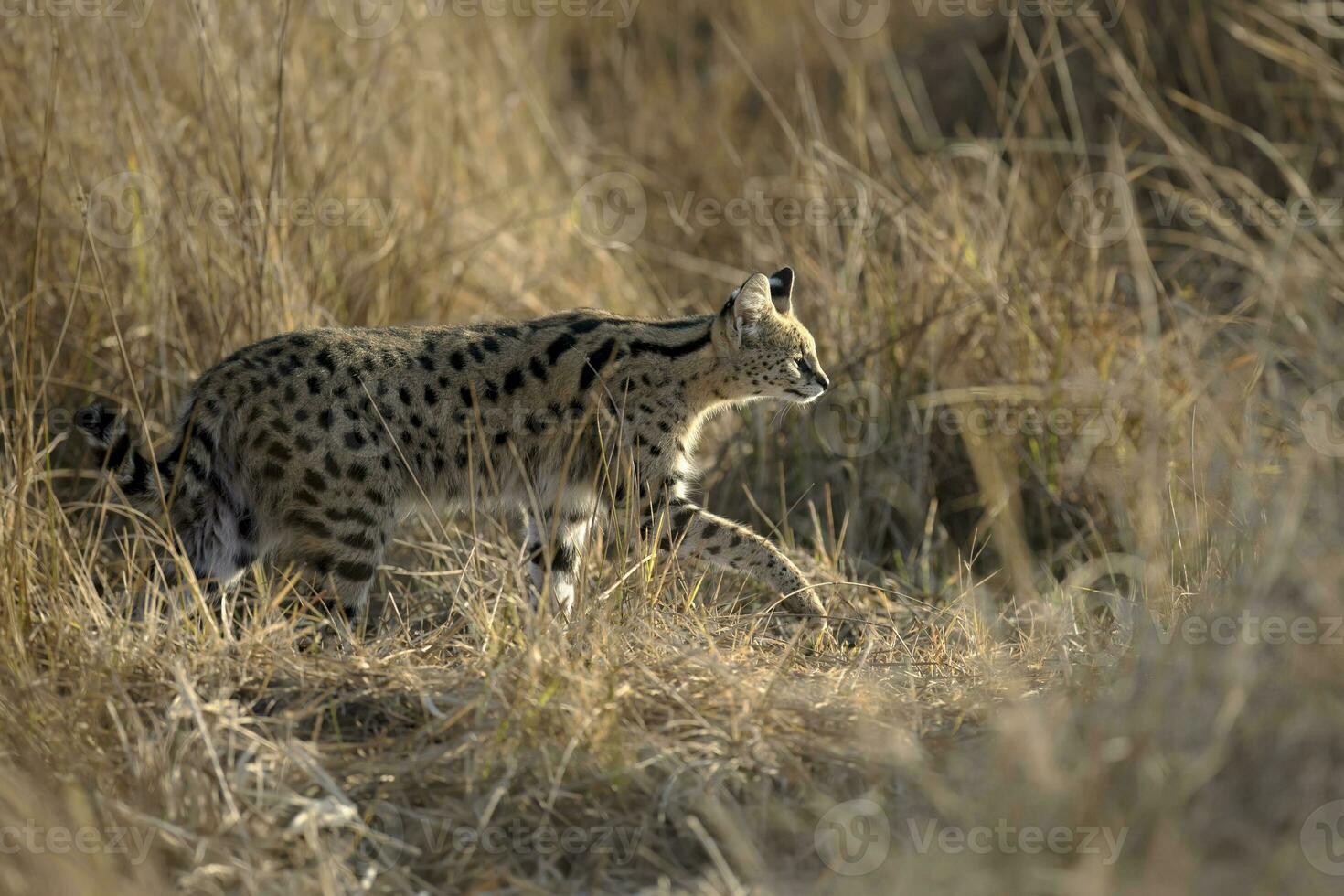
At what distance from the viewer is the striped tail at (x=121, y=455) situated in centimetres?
461

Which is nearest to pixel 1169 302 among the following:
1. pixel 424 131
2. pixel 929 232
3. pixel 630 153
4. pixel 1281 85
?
pixel 929 232

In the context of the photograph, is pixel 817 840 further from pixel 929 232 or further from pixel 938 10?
pixel 938 10

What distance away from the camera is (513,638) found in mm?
4000

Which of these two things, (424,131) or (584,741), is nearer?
(584,741)

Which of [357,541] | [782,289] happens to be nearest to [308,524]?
[357,541]

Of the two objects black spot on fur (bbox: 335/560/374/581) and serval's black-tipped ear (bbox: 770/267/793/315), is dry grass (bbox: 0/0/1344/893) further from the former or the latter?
serval's black-tipped ear (bbox: 770/267/793/315)

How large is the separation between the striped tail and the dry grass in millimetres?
122

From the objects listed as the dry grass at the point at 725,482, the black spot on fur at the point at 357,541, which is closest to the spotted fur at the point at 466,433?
the black spot on fur at the point at 357,541

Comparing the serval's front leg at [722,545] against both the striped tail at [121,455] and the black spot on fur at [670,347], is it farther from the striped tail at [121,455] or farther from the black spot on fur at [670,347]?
the striped tail at [121,455]

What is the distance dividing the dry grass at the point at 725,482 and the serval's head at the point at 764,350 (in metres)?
0.59

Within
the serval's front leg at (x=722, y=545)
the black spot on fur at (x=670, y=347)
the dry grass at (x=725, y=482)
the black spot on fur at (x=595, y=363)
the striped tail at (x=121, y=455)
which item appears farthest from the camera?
A: the black spot on fur at (x=670, y=347)

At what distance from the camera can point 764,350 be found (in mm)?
5750

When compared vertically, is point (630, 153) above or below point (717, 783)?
above

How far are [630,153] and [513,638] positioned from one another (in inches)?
276
